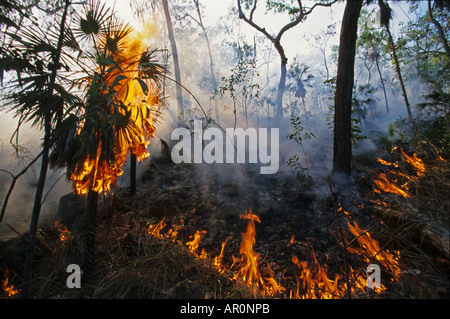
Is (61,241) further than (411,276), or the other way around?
(61,241)

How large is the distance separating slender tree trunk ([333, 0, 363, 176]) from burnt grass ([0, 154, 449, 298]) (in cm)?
90

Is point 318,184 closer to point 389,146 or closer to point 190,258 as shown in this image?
point 389,146

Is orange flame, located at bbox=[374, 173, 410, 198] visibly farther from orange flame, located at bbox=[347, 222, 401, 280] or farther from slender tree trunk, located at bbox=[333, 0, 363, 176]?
orange flame, located at bbox=[347, 222, 401, 280]

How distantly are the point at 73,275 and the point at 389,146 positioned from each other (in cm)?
942

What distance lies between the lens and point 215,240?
19.0ft

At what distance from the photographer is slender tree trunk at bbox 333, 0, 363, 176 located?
6207 mm

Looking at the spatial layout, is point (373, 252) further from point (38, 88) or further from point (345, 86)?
point (38, 88)

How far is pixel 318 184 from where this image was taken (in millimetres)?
6832

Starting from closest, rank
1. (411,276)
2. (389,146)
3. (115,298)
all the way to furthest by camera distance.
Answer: (411,276)
(115,298)
(389,146)

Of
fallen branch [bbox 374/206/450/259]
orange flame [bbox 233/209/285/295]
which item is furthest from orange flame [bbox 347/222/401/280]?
orange flame [bbox 233/209/285/295]

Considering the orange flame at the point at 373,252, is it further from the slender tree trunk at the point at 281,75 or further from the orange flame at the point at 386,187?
the slender tree trunk at the point at 281,75

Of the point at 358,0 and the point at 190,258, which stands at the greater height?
the point at 358,0

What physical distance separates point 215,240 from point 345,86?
5.71 m
